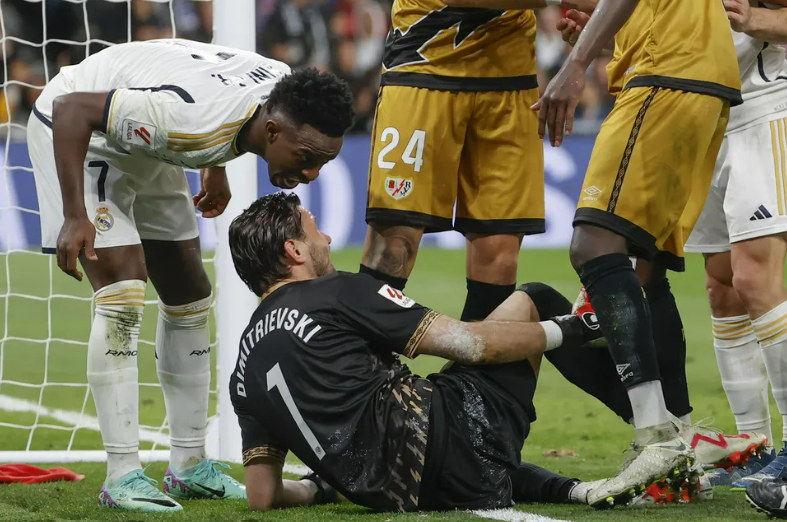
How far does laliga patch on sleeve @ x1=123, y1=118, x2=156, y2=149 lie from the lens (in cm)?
319

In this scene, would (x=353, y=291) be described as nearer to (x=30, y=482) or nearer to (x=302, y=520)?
(x=302, y=520)

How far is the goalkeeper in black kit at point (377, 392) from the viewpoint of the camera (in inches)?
113

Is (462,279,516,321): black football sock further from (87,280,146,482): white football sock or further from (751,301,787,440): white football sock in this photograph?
(87,280,146,482): white football sock

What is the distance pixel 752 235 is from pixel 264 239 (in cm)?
166

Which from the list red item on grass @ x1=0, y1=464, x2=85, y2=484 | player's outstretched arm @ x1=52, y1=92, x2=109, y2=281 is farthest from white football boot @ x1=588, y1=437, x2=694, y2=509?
red item on grass @ x1=0, y1=464, x2=85, y2=484

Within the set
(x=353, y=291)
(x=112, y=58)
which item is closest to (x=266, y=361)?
(x=353, y=291)

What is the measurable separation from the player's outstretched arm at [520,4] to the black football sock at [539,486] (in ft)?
4.96

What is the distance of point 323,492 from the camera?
10.6ft

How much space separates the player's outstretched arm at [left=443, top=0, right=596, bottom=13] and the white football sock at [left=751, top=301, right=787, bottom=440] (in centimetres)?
117

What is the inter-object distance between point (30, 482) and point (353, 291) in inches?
65.3

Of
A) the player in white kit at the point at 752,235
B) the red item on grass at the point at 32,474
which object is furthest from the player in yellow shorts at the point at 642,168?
the red item on grass at the point at 32,474

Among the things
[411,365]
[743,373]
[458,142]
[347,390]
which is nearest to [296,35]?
[411,365]

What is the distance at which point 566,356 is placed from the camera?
3.18 m

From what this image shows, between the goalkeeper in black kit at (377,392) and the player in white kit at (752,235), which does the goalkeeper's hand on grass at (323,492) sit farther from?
the player in white kit at (752,235)
